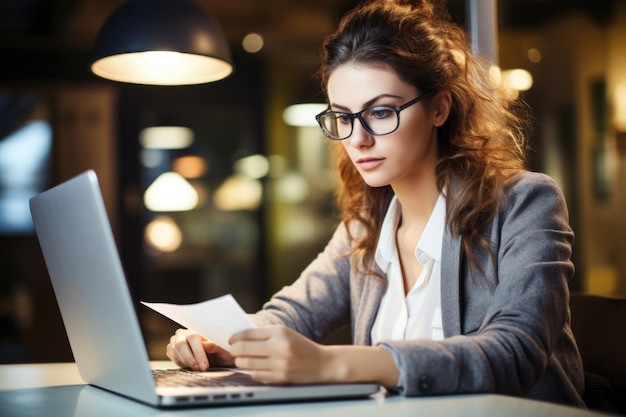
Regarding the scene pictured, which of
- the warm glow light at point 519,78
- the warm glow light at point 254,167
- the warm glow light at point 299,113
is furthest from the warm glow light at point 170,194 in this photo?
the warm glow light at point 519,78

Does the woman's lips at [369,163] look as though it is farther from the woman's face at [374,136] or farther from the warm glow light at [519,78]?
the warm glow light at [519,78]

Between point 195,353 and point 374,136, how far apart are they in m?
0.61

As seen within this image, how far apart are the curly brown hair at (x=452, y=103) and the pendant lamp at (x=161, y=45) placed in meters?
0.31

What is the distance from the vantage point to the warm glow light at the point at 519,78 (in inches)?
A: 197

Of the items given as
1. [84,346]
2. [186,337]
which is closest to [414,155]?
[186,337]

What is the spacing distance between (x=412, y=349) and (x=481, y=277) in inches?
18.4

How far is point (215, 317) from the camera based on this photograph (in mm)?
1207

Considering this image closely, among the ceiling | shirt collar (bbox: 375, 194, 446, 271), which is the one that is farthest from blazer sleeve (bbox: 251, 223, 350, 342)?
the ceiling

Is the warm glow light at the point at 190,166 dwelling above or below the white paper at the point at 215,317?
above

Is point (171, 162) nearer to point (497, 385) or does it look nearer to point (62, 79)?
point (62, 79)

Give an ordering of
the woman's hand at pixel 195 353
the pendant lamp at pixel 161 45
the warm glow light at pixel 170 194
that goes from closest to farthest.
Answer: the woman's hand at pixel 195 353 < the pendant lamp at pixel 161 45 < the warm glow light at pixel 170 194

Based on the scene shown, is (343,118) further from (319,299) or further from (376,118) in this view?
(319,299)

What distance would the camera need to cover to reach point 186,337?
1.53m

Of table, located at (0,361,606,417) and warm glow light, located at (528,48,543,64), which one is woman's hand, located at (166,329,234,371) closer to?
table, located at (0,361,606,417)
